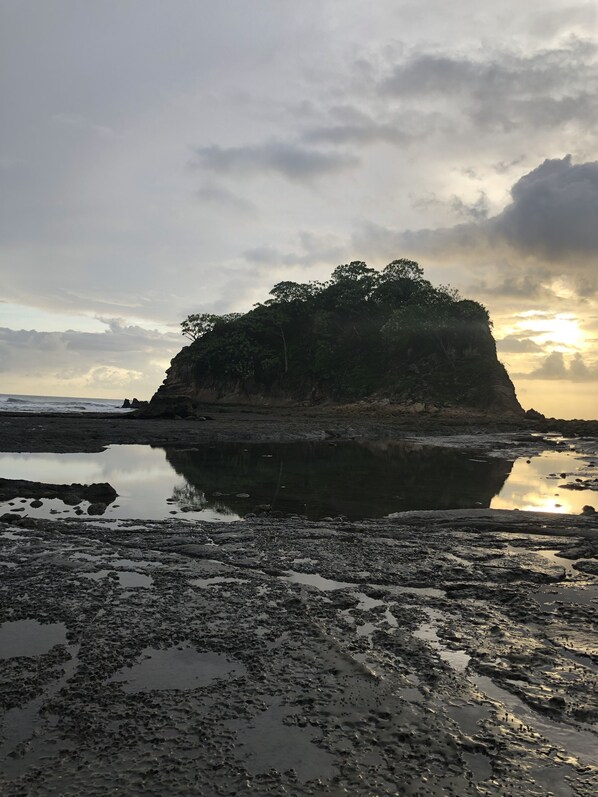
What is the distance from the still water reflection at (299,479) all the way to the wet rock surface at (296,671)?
13.4ft

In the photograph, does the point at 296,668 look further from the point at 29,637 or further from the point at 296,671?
the point at 29,637

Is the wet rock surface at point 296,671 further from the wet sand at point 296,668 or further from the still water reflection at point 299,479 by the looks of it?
the still water reflection at point 299,479

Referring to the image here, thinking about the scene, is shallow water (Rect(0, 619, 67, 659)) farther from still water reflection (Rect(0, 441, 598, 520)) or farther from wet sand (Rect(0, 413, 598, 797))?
still water reflection (Rect(0, 441, 598, 520))

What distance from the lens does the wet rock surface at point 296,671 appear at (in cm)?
371

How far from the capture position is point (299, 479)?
59.2 ft

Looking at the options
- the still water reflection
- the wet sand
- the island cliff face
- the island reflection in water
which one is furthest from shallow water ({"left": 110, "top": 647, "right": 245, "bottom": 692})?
the island cliff face

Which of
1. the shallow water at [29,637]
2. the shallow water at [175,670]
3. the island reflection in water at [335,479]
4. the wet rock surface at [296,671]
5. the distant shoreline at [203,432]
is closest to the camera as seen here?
the wet rock surface at [296,671]

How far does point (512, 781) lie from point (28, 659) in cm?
444

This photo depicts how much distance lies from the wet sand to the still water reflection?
148 inches

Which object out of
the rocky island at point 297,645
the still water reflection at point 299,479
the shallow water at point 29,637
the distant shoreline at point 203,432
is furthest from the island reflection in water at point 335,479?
the shallow water at point 29,637

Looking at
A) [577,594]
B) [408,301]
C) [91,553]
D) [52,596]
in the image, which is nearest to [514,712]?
[577,594]

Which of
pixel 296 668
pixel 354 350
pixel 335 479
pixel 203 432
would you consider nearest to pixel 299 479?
pixel 335 479

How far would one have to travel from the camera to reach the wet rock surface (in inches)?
146

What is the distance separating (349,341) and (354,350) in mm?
2550
